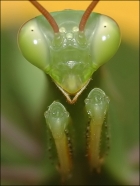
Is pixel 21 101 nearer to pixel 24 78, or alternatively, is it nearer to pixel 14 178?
pixel 24 78

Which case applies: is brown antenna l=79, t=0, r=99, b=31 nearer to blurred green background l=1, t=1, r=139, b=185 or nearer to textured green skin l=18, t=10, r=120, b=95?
textured green skin l=18, t=10, r=120, b=95

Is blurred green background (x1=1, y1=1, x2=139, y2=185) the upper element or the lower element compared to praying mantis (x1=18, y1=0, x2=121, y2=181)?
lower

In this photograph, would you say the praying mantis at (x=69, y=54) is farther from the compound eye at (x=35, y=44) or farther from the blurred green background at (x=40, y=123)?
the blurred green background at (x=40, y=123)

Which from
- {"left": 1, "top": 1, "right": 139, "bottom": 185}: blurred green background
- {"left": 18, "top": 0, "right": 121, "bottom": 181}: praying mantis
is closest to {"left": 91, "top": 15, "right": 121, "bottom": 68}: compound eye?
{"left": 18, "top": 0, "right": 121, "bottom": 181}: praying mantis

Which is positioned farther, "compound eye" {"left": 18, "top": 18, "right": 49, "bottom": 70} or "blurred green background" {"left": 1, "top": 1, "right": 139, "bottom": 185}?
"blurred green background" {"left": 1, "top": 1, "right": 139, "bottom": 185}

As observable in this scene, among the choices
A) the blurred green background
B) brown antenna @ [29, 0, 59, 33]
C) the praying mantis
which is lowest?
the blurred green background

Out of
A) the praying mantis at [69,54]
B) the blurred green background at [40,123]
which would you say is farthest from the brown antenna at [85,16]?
the blurred green background at [40,123]

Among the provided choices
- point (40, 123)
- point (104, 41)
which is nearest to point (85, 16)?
point (104, 41)

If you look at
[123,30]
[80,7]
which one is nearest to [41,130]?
[123,30]
